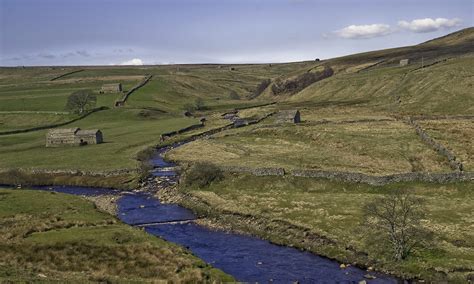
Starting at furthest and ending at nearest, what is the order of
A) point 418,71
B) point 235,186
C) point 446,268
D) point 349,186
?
1. point 418,71
2. point 235,186
3. point 349,186
4. point 446,268

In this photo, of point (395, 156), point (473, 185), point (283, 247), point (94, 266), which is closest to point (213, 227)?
point (283, 247)

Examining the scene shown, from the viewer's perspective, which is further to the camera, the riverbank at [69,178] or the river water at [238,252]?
the riverbank at [69,178]

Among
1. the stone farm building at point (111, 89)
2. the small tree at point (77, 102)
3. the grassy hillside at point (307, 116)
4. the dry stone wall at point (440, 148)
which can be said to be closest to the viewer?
the dry stone wall at point (440, 148)

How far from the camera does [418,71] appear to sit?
163 m

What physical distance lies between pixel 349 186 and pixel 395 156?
20.7m

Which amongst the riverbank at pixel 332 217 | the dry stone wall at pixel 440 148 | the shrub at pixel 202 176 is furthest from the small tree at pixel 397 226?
the shrub at pixel 202 176

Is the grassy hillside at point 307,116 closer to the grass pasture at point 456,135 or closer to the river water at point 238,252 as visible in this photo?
the grass pasture at point 456,135

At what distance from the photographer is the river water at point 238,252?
3828 cm

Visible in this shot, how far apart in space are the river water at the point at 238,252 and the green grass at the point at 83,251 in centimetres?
261

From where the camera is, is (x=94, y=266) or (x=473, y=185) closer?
(x=94, y=266)

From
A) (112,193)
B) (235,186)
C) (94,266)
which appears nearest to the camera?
(94,266)

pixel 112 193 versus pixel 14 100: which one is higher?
pixel 14 100

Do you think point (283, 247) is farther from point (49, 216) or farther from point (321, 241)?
point (49, 216)

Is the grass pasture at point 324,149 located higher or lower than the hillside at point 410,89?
lower
